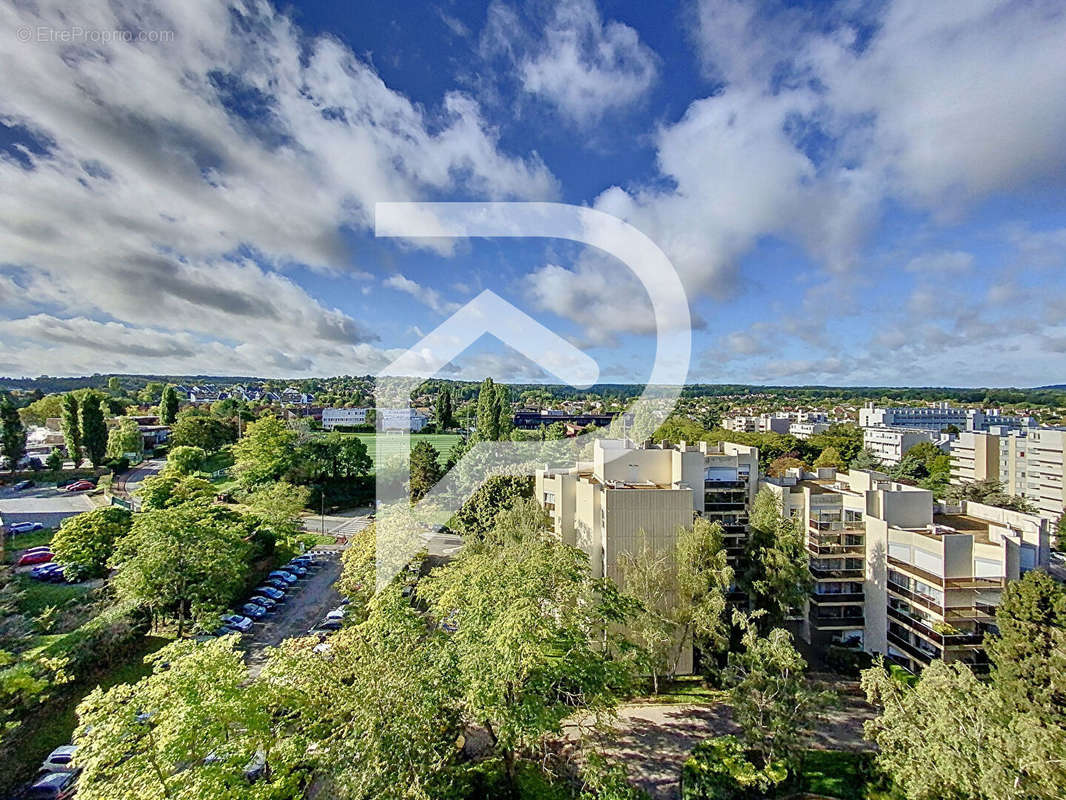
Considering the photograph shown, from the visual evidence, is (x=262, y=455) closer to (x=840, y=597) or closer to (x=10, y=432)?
(x=10, y=432)

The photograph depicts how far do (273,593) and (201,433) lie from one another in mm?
16460

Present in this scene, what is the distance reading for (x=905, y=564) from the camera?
10.1 m

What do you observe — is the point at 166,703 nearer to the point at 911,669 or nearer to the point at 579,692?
the point at 579,692

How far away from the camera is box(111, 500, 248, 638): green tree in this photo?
8719 mm

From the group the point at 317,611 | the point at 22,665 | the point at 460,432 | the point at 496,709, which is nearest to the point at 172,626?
the point at 317,611

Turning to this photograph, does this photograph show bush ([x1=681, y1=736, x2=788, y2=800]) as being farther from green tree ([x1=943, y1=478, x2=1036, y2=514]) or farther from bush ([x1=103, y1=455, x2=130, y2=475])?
bush ([x1=103, y1=455, x2=130, y2=475])

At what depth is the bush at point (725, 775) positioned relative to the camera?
6430 millimetres

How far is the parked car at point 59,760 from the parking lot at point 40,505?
10.5 m

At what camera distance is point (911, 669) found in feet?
32.6

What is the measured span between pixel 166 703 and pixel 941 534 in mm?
13808

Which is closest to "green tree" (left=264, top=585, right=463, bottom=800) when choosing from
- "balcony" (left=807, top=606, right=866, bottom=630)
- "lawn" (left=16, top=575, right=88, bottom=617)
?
"lawn" (left=16, top=575, right=88, bottom=617)

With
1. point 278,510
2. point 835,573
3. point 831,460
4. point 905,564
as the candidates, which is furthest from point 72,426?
point 831,460

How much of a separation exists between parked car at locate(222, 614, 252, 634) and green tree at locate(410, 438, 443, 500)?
7836 mm

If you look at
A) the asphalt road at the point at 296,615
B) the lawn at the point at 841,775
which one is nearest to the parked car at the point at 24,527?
the asphalt road at the point at 296,615
